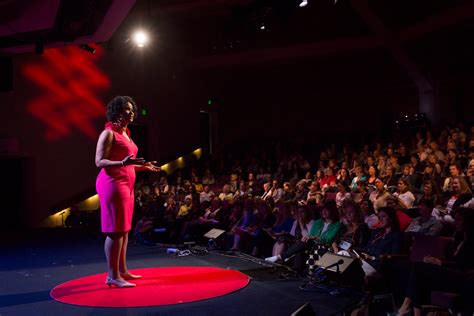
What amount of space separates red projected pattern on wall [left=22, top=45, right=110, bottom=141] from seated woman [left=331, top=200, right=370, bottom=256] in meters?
8.66

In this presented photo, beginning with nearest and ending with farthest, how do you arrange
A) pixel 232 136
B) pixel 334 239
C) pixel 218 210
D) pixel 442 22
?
pixel 334 239, pixel 218 210, pixel 442 22, pixel 232 136

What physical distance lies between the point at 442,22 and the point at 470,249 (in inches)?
360

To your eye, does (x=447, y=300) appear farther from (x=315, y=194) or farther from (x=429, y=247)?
(x=315, y=194)

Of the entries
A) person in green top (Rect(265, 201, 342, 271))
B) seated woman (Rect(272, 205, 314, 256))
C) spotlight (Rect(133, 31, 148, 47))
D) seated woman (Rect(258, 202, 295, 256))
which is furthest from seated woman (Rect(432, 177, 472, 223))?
spotlight (Rect(133, 31, 148, 47))

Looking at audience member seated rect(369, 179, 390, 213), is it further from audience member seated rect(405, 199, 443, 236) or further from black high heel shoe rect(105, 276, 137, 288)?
black high heel shoe rect(105, 276, 137, 288)

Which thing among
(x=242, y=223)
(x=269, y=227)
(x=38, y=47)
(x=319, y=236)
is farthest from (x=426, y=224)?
(x=38, y=47)

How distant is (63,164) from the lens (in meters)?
12.2

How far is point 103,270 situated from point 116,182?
1657mm

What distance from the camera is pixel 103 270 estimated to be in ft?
17.3

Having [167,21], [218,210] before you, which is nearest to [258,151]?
[167,21]

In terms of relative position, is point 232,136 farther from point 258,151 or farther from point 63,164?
point 63,164

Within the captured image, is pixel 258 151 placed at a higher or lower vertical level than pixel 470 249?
higher

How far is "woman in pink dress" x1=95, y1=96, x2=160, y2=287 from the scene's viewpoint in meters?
4.01

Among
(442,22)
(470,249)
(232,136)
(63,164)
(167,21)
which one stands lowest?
(470,249)
